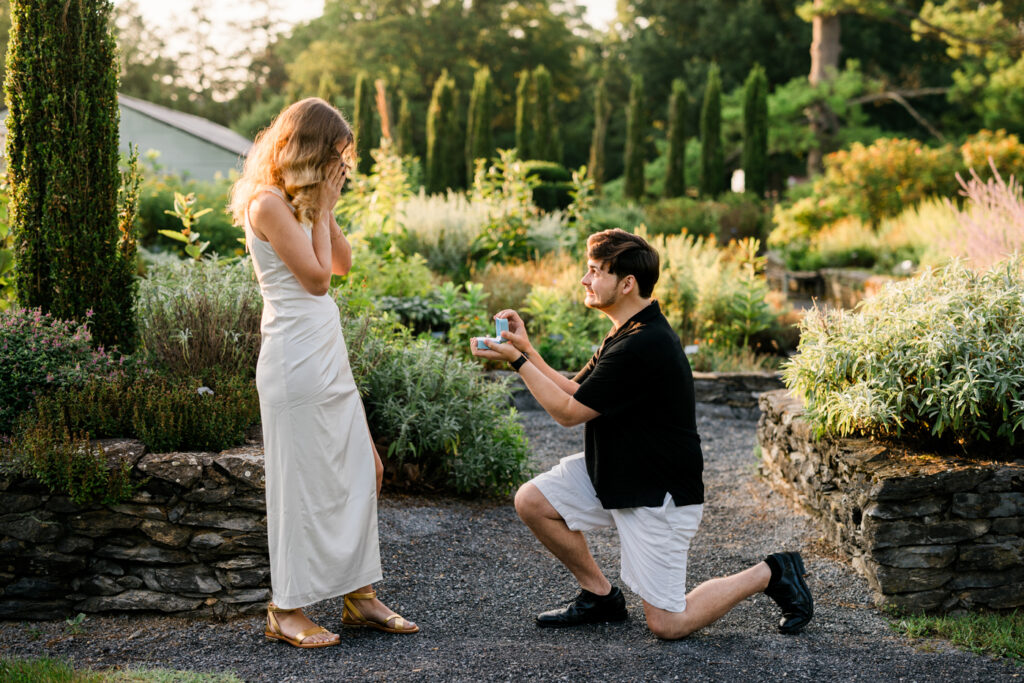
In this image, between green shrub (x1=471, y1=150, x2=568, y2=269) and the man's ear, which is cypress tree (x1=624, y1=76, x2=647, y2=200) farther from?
the man's ear

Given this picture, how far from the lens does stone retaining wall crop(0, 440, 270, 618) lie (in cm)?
340

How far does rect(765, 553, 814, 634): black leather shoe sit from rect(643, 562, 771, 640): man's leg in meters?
0.06

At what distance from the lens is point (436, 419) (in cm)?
484

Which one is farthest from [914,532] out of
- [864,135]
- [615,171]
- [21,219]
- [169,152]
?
[615,171]

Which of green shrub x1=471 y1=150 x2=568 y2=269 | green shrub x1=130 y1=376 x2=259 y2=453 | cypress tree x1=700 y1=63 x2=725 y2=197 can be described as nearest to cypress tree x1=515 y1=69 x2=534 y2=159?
cypress tree x1=700 y1=63 x2=725 y2=197

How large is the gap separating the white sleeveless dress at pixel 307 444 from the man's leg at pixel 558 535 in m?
0.65

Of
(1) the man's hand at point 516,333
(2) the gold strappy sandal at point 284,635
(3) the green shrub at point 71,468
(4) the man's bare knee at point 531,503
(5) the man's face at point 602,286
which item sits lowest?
(2) the gold strappy sandal at point 284,635

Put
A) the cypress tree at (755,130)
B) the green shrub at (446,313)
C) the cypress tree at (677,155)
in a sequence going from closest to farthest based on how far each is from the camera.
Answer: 1. the green shrub at (446,313)
2. the cypress tree at (755,130)
3. the cypress tree at (677,155)

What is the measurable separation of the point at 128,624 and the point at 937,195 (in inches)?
555

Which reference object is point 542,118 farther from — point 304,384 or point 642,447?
point 304,384

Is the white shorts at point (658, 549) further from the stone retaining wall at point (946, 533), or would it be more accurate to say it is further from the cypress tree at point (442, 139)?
the cypress tree at point (442, 139)

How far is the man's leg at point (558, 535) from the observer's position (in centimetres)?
340

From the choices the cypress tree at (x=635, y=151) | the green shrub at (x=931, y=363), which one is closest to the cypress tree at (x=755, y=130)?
the cypress tree at (x=635, y=151)

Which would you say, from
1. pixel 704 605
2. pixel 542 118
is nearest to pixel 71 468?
pixel 704 605
